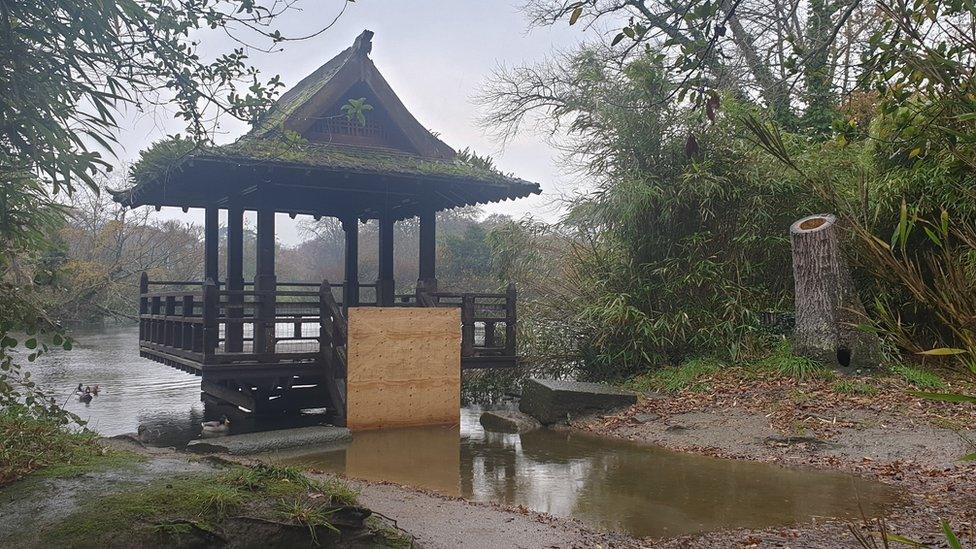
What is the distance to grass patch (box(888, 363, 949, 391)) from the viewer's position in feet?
28.2

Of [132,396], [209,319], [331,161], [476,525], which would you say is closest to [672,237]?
[331,161]

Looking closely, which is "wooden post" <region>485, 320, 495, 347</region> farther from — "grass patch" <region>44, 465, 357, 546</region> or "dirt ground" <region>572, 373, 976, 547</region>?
"grass patch" <region>44, 465, 357, 546</region>

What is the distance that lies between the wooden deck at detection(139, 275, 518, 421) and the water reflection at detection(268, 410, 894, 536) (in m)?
1.26

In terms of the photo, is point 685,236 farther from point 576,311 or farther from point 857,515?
point 857,515

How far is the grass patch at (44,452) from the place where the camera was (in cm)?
412

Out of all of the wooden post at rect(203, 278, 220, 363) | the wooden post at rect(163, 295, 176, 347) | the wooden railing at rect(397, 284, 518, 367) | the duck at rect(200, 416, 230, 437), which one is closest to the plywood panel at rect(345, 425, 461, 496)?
the wooden railing at rect(397, 284, 518, 367)

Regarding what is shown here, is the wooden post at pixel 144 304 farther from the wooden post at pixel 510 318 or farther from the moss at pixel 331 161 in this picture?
the wooden post at pixel 510 318

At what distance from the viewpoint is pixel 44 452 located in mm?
4410

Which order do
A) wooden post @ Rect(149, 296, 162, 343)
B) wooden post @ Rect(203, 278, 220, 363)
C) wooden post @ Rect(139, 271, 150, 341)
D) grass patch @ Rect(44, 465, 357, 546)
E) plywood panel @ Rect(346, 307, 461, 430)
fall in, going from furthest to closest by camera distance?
1. wooden post @ Rect(139, 271, 150, 341)
2. wooden post @ Rect(149, 296, 162, 343)
3. plywood panel @ Rect(346, 307, 461, 430)
4. wooden post @ Rect(203, 278, 220, 363)
5. grass patch @ Rect(44, 465, 357, 546)

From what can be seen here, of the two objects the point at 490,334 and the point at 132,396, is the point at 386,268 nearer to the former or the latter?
the point at 490,334

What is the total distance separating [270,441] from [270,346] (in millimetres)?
1698

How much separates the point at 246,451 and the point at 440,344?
9.08ft

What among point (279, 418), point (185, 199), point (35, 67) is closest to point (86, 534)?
point (35, 67)

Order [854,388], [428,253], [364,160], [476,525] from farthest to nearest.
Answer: [428,253], [364,160], [854,388], [476,525]
